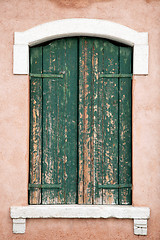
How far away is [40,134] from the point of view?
407cm

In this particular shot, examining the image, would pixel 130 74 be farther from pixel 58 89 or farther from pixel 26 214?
pixel 26 214

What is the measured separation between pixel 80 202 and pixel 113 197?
42 cm

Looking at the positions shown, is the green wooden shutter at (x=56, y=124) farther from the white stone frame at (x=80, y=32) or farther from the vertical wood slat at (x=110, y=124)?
the vertical wood slat at (x=110, y=124)

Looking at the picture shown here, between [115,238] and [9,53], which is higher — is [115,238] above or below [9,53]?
below

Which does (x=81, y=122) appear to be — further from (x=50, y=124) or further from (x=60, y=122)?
(x=50, y=124)

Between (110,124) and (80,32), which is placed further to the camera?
(110,124)

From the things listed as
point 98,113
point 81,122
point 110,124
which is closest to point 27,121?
point 81,122

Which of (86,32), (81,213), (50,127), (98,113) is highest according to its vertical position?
(86,32)

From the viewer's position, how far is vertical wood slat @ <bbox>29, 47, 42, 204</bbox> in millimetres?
4051

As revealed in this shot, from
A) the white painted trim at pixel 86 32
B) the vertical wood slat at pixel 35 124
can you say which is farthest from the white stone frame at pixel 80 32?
the vertical wood slat at pixel 35 124

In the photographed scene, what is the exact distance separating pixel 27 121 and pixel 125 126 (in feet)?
4.07

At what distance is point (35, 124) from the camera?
407 cm

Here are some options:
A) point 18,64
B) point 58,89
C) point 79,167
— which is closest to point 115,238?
point 79,167

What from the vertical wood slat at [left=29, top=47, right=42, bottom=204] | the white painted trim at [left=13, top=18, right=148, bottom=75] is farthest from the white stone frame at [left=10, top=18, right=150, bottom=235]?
the vertical wood slat at [left=29, top=47, right=42, bottom=204]
